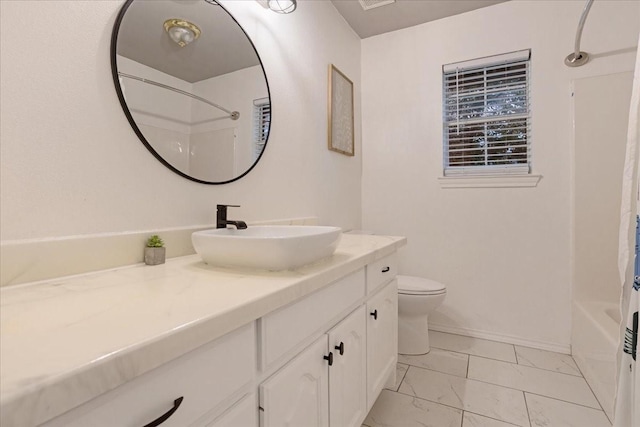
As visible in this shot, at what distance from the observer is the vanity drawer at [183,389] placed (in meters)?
0.40

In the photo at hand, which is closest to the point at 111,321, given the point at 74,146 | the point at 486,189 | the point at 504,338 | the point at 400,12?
the point at 74,146

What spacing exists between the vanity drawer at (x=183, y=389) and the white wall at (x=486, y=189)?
2089 mm

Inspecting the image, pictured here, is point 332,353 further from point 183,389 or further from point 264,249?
point 183,389

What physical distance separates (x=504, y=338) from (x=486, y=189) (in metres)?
1.07

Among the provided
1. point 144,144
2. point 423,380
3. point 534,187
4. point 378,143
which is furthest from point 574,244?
point 144,144

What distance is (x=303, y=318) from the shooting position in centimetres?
82

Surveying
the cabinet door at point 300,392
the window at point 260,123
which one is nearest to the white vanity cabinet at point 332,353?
the cabinet door at point 300,392

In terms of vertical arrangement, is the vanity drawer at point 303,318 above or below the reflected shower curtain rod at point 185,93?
below

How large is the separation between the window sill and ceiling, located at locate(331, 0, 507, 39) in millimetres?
1215

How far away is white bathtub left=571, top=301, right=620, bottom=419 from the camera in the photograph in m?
1.48

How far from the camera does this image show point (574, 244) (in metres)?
2.02

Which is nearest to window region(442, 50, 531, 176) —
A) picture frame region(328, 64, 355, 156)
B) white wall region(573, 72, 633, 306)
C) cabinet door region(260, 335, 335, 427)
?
white wall region(573, 72, 633, 306)

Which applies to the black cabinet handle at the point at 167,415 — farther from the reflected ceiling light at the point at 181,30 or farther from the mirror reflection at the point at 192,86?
the reflected ceiling light at the point at 181,30

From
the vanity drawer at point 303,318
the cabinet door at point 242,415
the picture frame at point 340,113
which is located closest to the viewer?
the cabinet door at point 242,415
